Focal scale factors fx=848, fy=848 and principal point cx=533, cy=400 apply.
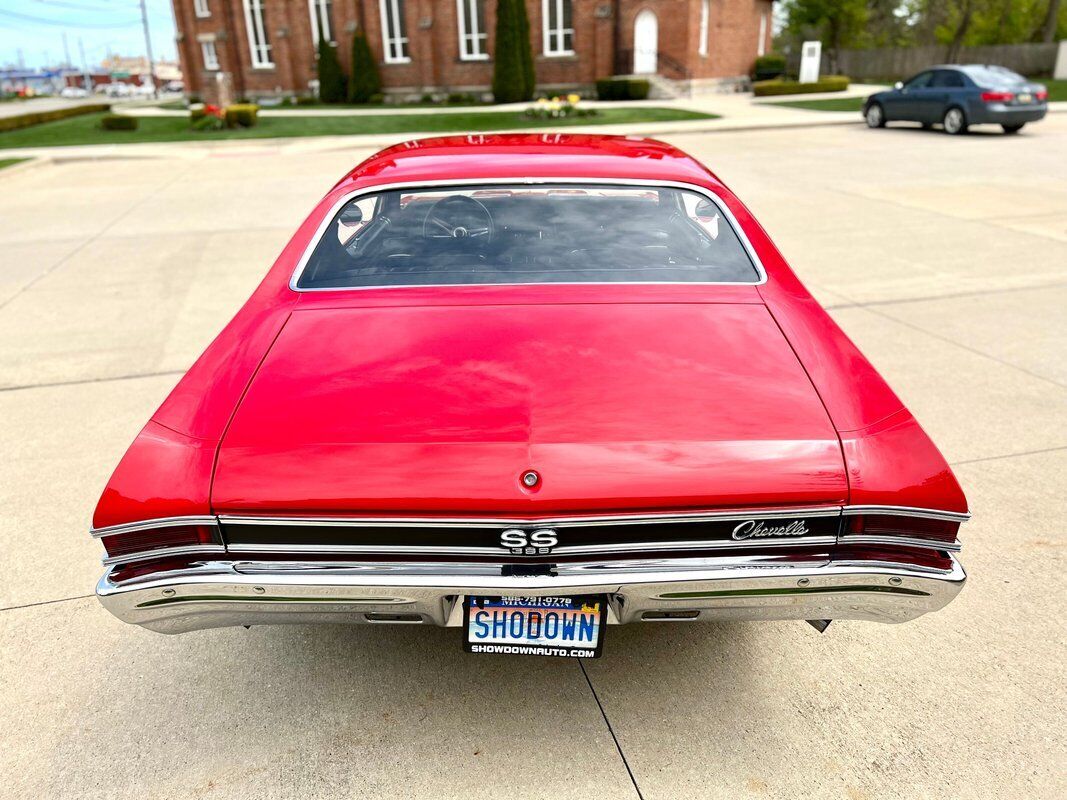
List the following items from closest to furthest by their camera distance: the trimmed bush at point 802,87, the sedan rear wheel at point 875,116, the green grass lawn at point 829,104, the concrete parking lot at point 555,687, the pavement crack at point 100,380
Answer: the concrete parking lot at point 555,687
the pavement crack at point 100,380
the sedan rear wheel at point 875,116
the green grass lawn at point 829,104
the trimmed bush at point 802,87

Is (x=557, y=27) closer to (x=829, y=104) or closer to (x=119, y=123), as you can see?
(x=829, y=104)

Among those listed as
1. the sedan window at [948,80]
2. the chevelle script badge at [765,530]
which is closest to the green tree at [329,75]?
the sedan window at [948,80]

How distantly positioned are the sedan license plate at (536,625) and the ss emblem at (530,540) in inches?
7.4

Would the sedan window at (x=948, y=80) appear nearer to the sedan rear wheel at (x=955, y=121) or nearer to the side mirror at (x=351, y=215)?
the sedan rear wheel at (x=955, y=121)

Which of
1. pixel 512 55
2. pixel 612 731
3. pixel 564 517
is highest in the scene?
pixel 512 55

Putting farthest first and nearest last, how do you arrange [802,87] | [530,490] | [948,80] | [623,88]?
1. [802,87]
2. [623,88]
3. [948,80]
4. [530,490]

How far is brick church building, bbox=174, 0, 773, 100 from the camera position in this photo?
116 feet

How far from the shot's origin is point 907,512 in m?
2.30

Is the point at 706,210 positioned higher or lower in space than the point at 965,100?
higher

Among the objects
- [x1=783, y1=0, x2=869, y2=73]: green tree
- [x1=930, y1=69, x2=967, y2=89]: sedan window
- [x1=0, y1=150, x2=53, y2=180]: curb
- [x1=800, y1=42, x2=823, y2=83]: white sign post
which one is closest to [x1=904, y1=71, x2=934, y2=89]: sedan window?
[x1=930, y1=69, x2=967, y2=89]: sedan window

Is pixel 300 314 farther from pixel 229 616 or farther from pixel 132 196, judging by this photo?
pixel 132 196

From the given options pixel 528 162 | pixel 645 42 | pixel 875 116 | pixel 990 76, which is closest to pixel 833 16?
pixel 645 42

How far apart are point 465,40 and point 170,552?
37994 millimetres

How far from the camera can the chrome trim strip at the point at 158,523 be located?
2281mm
